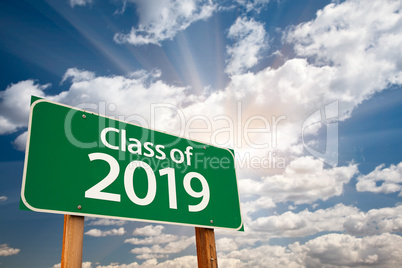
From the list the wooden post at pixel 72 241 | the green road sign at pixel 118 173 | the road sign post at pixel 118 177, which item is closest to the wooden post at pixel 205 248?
the road sign post at pixel 118 177

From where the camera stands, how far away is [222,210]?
381cm

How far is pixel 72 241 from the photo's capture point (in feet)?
8.18

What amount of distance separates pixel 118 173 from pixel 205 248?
1.40 m

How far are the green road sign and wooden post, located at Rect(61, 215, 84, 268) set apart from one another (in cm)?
8

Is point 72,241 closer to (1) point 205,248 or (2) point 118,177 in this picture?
(2) point 118,177

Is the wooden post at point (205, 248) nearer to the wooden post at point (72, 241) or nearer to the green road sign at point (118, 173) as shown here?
the green road sign at point (118, 173)

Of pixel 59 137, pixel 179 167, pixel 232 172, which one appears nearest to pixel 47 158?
pixel 59 137

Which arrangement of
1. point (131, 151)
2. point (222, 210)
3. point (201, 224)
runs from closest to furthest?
1. point (131, 151)
2. point (201, 224)
3. point (222, 210)

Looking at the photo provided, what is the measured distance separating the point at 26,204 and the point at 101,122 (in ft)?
3.55

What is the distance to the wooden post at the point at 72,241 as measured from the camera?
7.94 ft

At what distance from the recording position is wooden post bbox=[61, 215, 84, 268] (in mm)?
2420

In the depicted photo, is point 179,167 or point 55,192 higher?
point 179,167

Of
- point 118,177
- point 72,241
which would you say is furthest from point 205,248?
point 72,241

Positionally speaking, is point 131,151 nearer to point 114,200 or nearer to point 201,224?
point 114,200
